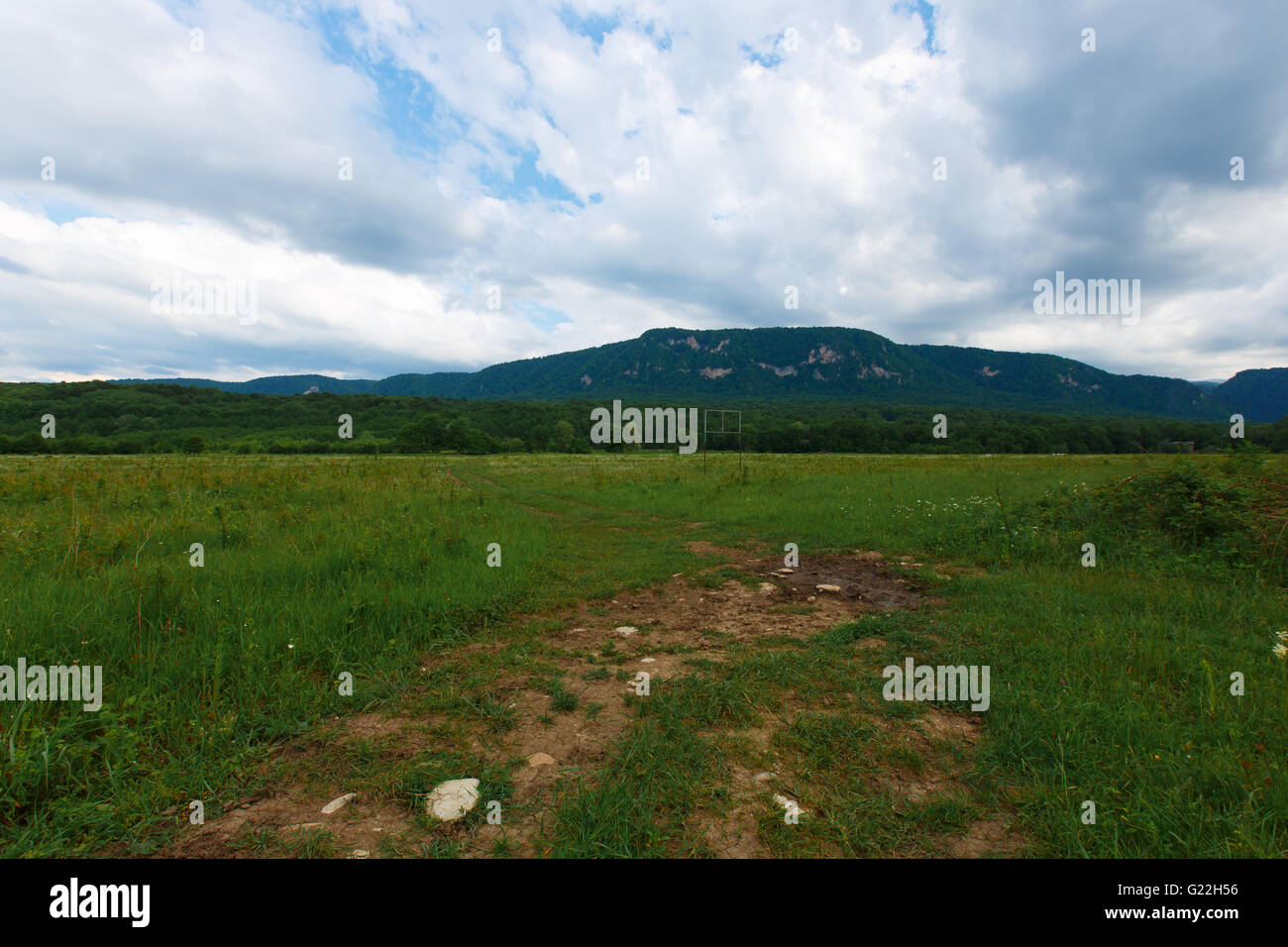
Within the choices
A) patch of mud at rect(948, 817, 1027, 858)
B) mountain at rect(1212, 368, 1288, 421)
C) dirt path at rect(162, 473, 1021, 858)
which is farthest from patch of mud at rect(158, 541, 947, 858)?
mountain at rect(1212, 368, 1288, 421)

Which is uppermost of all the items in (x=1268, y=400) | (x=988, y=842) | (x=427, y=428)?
(x=1268, y=400)

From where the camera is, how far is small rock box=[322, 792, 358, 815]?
2976 millimetres

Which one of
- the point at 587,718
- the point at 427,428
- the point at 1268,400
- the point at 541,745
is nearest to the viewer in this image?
the point at 541,745

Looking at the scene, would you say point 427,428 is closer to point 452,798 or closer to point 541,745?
point 541,745

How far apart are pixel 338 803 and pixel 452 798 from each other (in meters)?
0.69

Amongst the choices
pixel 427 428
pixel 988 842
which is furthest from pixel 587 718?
pixel 427 428

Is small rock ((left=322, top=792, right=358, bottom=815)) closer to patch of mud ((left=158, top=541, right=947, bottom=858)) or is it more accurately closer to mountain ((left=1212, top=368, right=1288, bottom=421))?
patch of mud ((left=158, top=541, right=947, bottom=858))

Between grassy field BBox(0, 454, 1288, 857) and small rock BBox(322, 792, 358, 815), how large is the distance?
6 centimetres

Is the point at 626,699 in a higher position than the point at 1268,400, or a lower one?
lower

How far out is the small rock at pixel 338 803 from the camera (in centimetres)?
298

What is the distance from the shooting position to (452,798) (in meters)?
3.04

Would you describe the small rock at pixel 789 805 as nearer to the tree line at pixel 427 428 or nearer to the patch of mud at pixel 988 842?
the patch of mud at pixel 988 842

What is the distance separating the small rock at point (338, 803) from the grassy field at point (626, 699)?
6 centimetres

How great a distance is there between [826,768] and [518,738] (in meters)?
2.27
